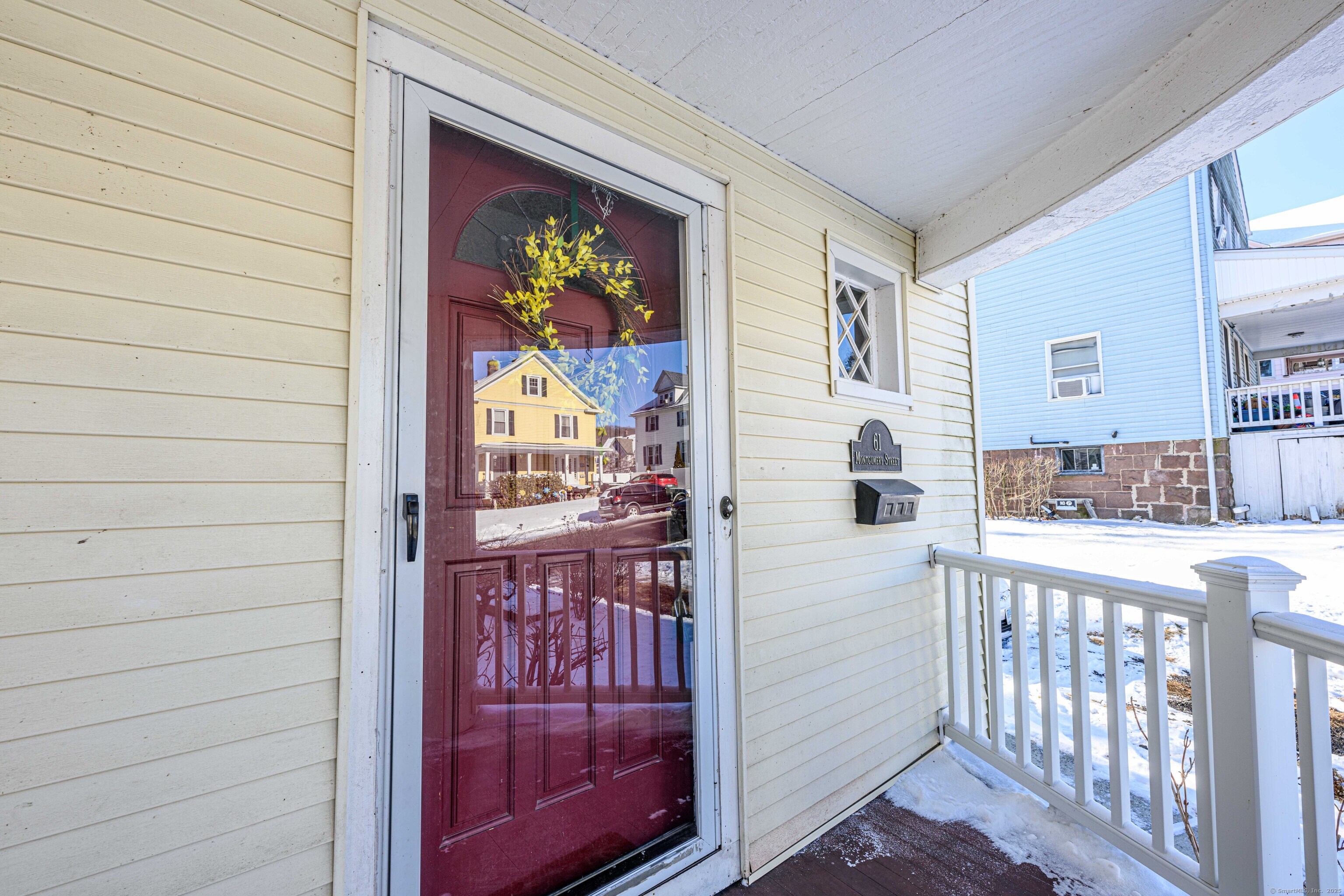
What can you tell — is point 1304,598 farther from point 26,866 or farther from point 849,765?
point 26,866

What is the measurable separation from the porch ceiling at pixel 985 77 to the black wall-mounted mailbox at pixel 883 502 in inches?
46.7

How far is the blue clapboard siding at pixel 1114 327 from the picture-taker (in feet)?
24.7

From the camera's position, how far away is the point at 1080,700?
1.99 m

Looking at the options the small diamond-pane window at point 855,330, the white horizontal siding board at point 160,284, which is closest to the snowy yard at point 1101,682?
the small diamond-pane window at point 855,330

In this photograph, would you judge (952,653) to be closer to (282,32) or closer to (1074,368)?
(282,32)

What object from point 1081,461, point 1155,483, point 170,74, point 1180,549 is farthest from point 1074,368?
point 170,74

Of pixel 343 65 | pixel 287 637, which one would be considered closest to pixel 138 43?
pixel 343 65

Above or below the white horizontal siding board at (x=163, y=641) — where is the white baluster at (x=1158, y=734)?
below

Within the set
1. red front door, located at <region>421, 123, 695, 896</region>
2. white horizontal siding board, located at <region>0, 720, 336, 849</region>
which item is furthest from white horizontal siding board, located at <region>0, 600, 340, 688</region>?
red front door, located at <region>421, 123, 695, 896</region>

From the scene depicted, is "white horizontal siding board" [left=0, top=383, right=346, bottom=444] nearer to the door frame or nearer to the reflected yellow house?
the door frame

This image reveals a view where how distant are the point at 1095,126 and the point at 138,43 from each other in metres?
2.71

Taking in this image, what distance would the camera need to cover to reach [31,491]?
0.91 m

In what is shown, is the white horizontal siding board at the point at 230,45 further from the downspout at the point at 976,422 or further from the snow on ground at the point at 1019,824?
the downspout at the point at 976,422

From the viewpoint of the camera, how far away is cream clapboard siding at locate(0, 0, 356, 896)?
0.92 m
